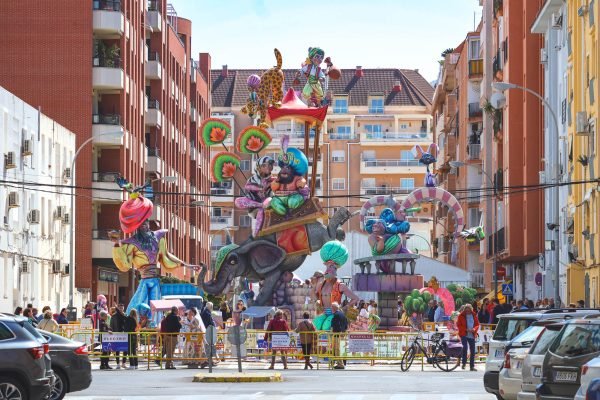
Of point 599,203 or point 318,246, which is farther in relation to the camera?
point 318,246

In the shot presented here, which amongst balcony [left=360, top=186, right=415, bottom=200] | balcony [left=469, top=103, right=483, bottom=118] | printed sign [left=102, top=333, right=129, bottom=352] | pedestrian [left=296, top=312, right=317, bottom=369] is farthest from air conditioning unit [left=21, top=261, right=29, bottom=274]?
balcony [left=360, top=186, right=415, bottom=200]

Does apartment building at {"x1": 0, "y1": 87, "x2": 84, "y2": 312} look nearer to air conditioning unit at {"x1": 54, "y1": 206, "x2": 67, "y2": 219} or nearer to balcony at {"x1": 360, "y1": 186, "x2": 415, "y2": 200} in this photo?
air conditioning unit at {"x1": 54, "y1": 206, "x2": 67, "y2": 219}

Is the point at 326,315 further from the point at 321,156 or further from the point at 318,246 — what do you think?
the point at 321,156

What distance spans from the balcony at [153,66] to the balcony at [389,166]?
55374mm

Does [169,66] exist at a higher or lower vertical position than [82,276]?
higher

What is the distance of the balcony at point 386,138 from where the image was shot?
143625 mm

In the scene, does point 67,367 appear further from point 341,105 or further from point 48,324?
point 341,105

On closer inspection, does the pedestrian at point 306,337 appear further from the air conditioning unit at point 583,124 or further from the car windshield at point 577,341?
the car windshield at point 577,341

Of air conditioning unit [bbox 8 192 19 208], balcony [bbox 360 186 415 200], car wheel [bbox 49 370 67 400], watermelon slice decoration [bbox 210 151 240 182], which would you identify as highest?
balcony [bbox 360 186 415 200]

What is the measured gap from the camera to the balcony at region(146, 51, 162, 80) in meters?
89.2

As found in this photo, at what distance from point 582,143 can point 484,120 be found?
3278 cm

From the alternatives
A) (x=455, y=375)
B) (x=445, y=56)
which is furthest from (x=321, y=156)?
(x=455, y=375)

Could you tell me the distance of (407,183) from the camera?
143250 mm

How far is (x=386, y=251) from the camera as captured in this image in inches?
2377
